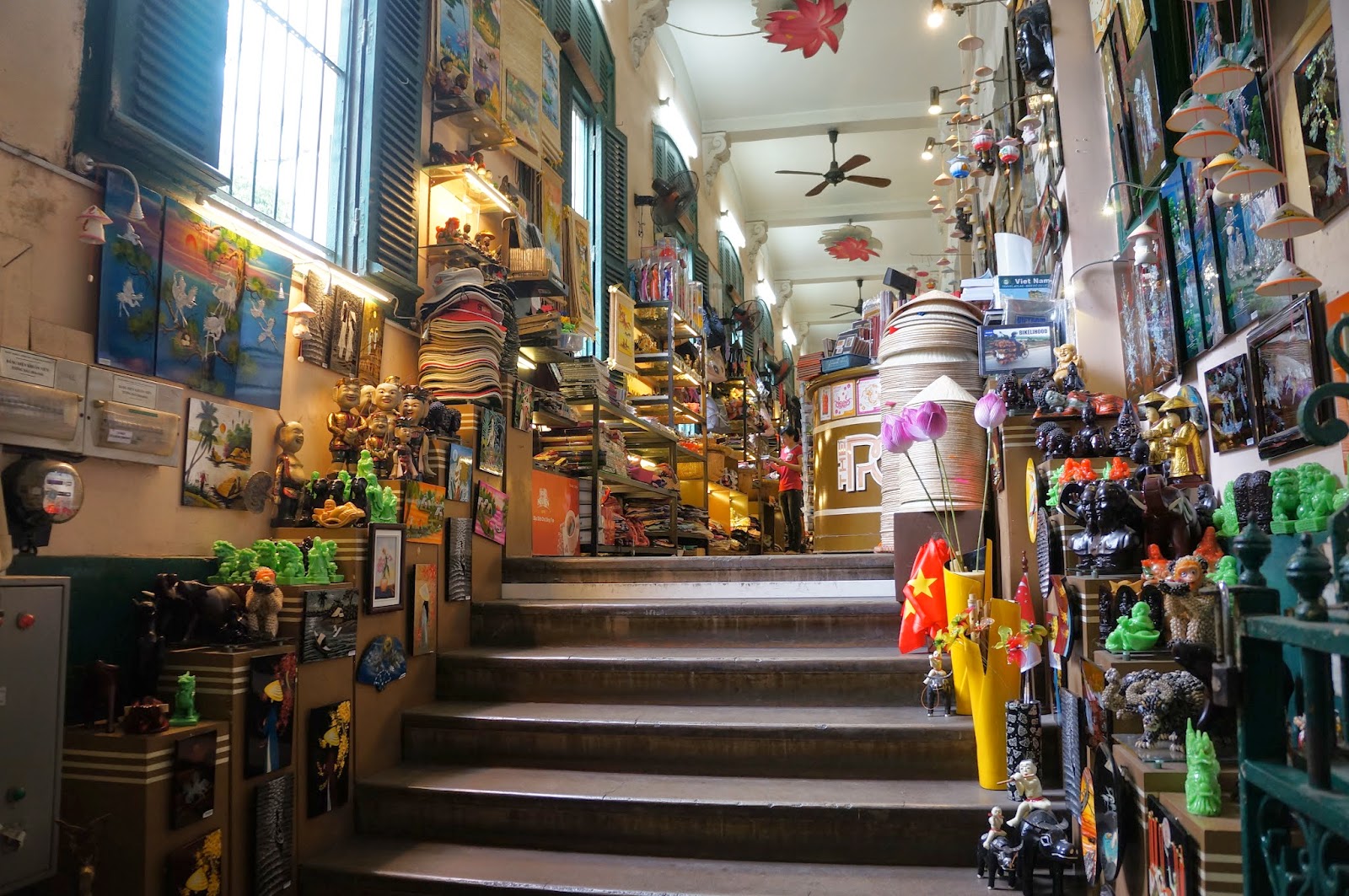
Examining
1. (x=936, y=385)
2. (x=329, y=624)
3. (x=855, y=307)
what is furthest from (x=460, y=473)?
(x=855, y=307)

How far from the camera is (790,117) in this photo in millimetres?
12016

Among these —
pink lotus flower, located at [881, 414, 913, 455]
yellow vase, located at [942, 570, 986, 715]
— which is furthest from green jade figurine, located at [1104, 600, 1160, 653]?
pink lotus flower, located at [881, 414, 913, 455]

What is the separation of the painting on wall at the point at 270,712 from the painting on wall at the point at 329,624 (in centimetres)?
13

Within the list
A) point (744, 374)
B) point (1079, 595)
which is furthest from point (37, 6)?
point (744, 374)

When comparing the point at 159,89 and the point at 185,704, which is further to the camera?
the point at 159,89

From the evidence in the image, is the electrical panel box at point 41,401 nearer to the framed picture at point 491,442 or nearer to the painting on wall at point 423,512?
Result: the painting on wall at point 423,512

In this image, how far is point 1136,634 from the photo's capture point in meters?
2.20

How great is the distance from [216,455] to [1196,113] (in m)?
3.12

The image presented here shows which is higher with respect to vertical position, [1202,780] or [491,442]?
[491,442]

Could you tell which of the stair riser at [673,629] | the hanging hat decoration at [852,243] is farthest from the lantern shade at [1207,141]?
the hanging hat decoration at [852,243]

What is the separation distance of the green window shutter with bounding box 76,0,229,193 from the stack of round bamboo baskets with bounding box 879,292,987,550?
10.2ft

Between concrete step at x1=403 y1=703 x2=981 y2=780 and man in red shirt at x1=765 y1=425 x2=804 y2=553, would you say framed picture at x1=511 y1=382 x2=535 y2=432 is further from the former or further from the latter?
man in red shirt at x1=765 y1=425 x2=804 y2=553

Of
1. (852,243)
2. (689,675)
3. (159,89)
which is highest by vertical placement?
(852,243)

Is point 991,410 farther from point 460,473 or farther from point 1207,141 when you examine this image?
point 460,473
